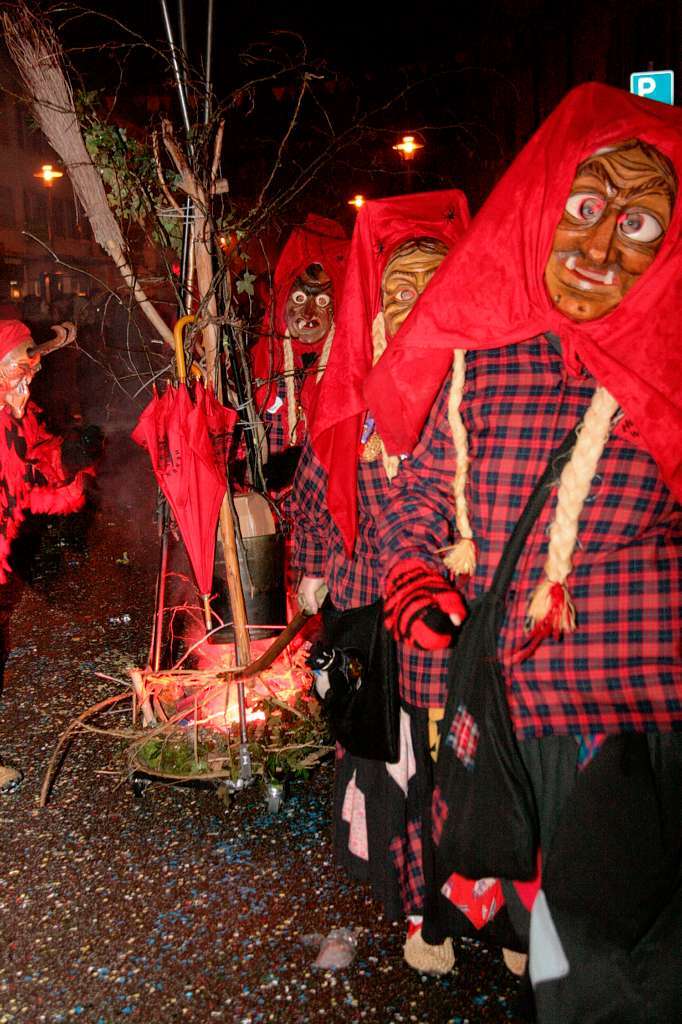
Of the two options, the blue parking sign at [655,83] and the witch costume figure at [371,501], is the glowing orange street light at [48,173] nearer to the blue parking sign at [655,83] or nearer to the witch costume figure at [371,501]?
the blue parking sign at [655,83]

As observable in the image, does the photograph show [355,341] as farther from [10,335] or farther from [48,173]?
[48,173]

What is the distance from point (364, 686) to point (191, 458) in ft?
4.51

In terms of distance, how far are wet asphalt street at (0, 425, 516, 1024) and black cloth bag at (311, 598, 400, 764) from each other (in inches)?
31.1

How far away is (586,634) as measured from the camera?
202 centimetres

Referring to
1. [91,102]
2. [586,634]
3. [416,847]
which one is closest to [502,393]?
[586,634]

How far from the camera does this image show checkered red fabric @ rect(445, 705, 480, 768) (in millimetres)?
2051

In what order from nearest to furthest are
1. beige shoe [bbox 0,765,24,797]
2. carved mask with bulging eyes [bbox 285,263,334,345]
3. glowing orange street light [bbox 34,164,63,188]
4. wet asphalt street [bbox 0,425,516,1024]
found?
wet asphalt street [bbox 0,425,516,1024], beige shoe [bbox 0,765,24,797], carved mask with bulging eyes [bbox 285,263,334,345], glowing orange street light [bbox 34,164,63,188]

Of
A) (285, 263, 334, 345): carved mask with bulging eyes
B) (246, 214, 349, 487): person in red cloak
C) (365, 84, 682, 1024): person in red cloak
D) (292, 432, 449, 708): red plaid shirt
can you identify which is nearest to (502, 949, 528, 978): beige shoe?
(365, 84, 682, 1024): person in red cloak

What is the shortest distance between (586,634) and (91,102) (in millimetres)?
3035

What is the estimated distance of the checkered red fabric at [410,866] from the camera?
8.27ft

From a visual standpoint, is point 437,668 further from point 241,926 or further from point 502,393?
point 241,926

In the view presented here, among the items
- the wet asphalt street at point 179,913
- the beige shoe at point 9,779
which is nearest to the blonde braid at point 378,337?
the wet asphalt street at point 179,913

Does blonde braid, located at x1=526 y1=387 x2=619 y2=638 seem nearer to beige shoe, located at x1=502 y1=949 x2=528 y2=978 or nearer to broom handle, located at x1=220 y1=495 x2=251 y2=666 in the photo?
beige shoe, located at x1=502 y1=949 x2=528 y2=978

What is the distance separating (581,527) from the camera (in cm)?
202
